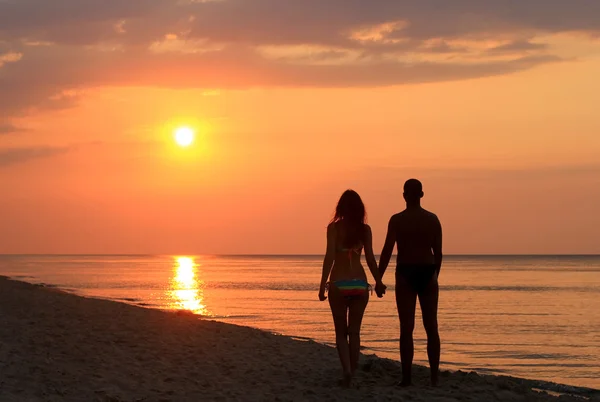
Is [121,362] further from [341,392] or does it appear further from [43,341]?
[341,392]

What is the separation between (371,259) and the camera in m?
9.60

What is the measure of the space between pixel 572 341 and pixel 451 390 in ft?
47.0

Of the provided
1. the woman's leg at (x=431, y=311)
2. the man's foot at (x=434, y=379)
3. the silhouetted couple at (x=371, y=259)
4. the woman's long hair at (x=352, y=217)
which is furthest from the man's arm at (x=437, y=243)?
the man's foot at (x=434, y=379)

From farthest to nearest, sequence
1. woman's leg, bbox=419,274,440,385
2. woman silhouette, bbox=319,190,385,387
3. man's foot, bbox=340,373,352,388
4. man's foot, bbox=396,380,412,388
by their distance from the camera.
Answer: man's foot, bbox=396,380,412,388 < man's foot, bbox=340,373,352,388 < woman's leg, bbox=419,274,440,385 < woman silhouette, bbox=319,190,385,387

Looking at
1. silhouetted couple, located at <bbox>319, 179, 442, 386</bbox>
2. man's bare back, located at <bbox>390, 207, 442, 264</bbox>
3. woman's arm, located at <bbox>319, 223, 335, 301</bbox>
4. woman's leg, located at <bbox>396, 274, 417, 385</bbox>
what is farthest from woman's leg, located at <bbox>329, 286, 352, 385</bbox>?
man's bare back, located at <bbox>390, 207, 442, 264</bbox>

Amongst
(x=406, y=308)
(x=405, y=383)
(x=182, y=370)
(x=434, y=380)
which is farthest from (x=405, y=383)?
(x=182, y=370)

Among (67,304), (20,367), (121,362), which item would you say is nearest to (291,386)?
(121,362)

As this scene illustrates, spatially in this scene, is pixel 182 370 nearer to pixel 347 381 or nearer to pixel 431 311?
pixel 347 381

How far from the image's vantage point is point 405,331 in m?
9.83

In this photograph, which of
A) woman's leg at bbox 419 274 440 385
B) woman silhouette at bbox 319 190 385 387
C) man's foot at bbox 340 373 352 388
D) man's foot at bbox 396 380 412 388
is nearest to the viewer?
woman silhouette at bbox 319 190 385 387

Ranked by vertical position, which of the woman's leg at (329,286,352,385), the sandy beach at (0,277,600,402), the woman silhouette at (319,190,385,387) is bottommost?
the sandy beach at (0,277,600,402)

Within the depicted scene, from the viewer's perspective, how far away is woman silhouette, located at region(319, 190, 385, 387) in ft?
31.2

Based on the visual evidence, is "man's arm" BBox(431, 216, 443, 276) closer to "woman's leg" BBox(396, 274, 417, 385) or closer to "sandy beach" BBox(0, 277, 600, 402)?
"woman's leg" BBox(396, 274, 417, 385)

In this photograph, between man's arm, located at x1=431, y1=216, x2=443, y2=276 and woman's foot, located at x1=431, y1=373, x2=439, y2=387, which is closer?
man's arm, located at x1=431, y1=216, x2=443, y2=276
